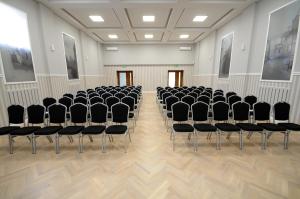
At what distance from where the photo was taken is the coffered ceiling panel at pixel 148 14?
7363mm

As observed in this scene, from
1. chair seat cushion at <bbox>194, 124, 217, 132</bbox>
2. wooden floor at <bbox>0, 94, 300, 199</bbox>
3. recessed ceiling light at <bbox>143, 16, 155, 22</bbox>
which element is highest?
recessed ceiling light at <bbox>143, 16, 155, 22</bbox>

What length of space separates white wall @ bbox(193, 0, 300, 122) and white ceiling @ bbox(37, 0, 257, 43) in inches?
22.4

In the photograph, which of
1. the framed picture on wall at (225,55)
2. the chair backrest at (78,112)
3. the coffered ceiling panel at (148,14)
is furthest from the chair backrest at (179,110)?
the framed picture on wall at (225,55)

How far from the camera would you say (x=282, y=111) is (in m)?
4.20

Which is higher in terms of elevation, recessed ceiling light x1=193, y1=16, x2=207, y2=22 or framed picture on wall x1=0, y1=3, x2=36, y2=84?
recessed ceiling light x1=193, y1=16, x2=207, y2=22

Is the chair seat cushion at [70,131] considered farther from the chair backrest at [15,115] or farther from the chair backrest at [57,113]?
the chair backrest at [15,115]

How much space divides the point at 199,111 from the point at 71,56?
8648mm

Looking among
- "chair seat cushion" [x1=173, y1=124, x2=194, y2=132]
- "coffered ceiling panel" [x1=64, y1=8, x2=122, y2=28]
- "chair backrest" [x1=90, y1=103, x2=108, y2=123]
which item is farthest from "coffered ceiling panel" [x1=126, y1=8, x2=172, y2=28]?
"chair seat cushion" [x1=173, y1=124, x2=194, y2=132]

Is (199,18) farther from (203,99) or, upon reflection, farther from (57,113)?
(57,113)

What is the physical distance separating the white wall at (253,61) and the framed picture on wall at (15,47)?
9218mm

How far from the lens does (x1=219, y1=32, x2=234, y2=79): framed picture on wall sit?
8956 mm

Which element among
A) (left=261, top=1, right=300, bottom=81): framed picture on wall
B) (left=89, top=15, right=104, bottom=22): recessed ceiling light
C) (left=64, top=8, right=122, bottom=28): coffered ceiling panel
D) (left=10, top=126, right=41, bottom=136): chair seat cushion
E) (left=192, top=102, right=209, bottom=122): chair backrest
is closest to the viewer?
(left=10, top=126, right=41, bottom=136): chair seat cushion

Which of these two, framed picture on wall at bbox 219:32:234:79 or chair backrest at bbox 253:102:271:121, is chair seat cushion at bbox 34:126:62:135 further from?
framed picture on wall at bbox 219:32:234:79

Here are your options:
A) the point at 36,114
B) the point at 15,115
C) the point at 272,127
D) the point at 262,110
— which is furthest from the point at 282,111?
the point at 15,115
